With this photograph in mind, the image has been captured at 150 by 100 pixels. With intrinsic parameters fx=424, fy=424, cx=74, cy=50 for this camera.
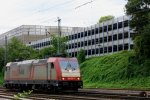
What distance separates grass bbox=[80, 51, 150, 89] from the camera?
46.2 metres

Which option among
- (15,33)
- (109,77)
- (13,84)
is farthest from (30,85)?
(15,33)

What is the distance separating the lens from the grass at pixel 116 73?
46.2m

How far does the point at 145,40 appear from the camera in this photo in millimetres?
47531

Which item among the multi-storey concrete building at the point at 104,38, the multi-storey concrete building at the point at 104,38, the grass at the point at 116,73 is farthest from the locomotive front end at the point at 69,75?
the multi-storey concrete building at the point at 104,38

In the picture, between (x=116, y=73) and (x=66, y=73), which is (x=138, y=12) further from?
(x=66, y=73)

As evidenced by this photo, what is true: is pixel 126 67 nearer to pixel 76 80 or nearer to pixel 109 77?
pixel 109 77

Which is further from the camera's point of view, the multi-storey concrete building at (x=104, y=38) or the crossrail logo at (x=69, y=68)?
the multi-storey concrete building at (x=104, y=38)

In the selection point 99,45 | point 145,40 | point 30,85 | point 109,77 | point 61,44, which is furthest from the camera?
point 99,45

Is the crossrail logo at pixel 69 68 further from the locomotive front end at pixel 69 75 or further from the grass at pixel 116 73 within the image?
the grass at pixel 116 73

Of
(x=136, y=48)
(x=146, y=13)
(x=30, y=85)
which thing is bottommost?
(x=30, y=85)

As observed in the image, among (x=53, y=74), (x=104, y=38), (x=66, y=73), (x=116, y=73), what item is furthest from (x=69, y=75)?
(x=104, y=38)

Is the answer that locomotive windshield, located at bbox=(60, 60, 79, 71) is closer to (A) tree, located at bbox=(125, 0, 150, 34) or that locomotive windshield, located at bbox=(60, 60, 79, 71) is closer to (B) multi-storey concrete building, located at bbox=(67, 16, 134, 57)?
(A) tree, located at bbox=(125, 0, 150, 34)

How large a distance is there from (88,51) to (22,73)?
54007mm

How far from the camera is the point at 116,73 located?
168 feet
